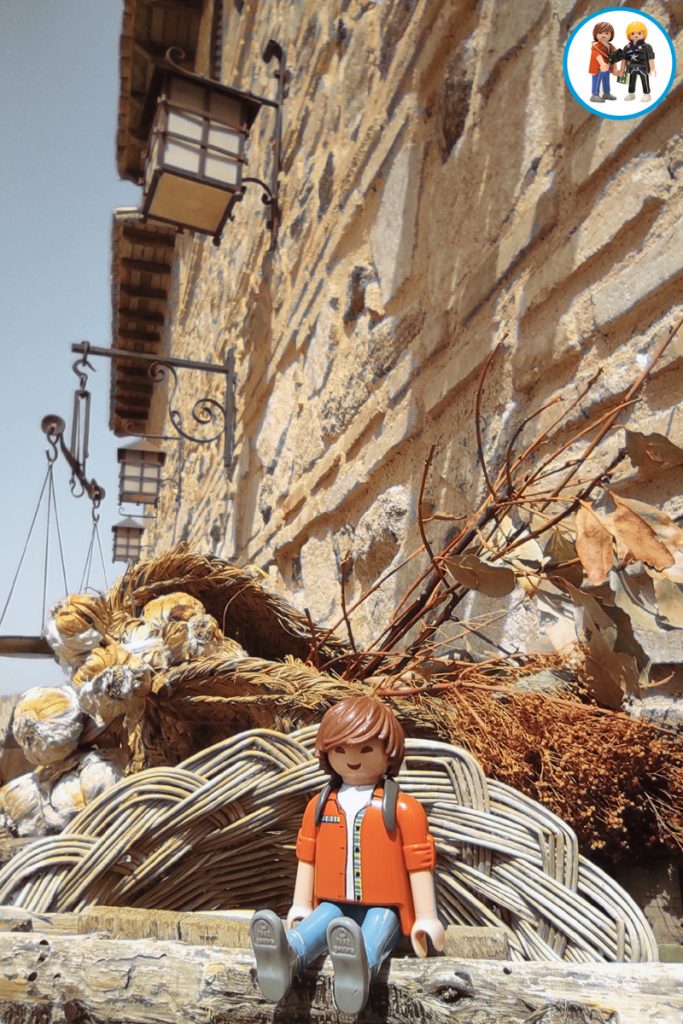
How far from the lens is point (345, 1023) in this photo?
552mm

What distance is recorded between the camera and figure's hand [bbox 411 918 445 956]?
24.7 inches

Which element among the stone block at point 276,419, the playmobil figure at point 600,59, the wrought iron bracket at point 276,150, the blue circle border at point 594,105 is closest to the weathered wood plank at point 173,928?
the blue circle border at point 594,105

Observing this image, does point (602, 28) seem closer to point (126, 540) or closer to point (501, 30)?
point (501, 30)

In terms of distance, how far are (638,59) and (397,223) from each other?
923 mm

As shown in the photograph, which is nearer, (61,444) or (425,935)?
(425,935)

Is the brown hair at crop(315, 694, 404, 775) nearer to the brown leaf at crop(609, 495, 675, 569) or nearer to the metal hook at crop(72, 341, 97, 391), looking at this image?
the brown leaf at crop(609, 495, 675, 569)

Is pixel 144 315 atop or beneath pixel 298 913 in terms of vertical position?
atop

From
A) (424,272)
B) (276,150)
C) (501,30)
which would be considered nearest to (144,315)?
(276,150)

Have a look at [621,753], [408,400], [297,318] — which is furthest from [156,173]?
[621,753]

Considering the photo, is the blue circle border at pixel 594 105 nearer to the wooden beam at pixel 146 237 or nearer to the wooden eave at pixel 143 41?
the wooden eave at pixel 143 41

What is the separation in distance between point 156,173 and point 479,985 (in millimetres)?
2867

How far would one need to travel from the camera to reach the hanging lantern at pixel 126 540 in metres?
8.96

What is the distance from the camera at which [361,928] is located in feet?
2.04

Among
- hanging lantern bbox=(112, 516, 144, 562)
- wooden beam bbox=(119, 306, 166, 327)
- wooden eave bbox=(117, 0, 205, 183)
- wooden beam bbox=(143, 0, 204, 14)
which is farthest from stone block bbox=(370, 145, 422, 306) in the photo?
hanging lantern bbox=(112, 516, 144, 562)
